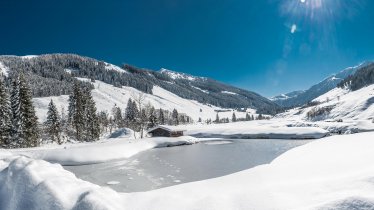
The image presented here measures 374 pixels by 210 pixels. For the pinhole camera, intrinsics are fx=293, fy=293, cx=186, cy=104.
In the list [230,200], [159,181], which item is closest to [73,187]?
[230,200]

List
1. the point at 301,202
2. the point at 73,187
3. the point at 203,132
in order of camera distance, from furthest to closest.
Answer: the point at 203,132
the point at 73,187
the point at 301,202

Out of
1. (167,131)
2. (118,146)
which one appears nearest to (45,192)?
(118,146)

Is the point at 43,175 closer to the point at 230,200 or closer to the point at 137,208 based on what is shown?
the point at 137,208

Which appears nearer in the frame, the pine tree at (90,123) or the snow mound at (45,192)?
the snow mound at (45,192)

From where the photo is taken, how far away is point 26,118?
54312 millimetres

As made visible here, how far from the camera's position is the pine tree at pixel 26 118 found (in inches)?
2114

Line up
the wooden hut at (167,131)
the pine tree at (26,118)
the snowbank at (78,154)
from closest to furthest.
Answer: the snowbank at (78,154)
the pine tree at (26,118)
the wooden hut at (167,131)

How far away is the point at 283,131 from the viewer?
8388cm

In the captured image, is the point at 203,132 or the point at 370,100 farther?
the point at 370,100

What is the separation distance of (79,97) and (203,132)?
43189 mm

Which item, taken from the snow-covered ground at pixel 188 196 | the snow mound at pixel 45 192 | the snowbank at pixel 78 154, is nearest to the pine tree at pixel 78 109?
the snowbank at pixel 78 154

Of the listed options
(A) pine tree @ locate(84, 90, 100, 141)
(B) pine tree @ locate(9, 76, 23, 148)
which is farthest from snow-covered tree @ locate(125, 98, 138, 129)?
(B) pine tree @ locate(9, 76, 23, 148)

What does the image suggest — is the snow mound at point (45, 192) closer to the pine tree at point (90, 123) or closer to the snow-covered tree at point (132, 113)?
the pine tree at point (90, 123)

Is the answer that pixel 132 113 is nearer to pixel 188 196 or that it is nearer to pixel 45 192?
pixel 45 192
